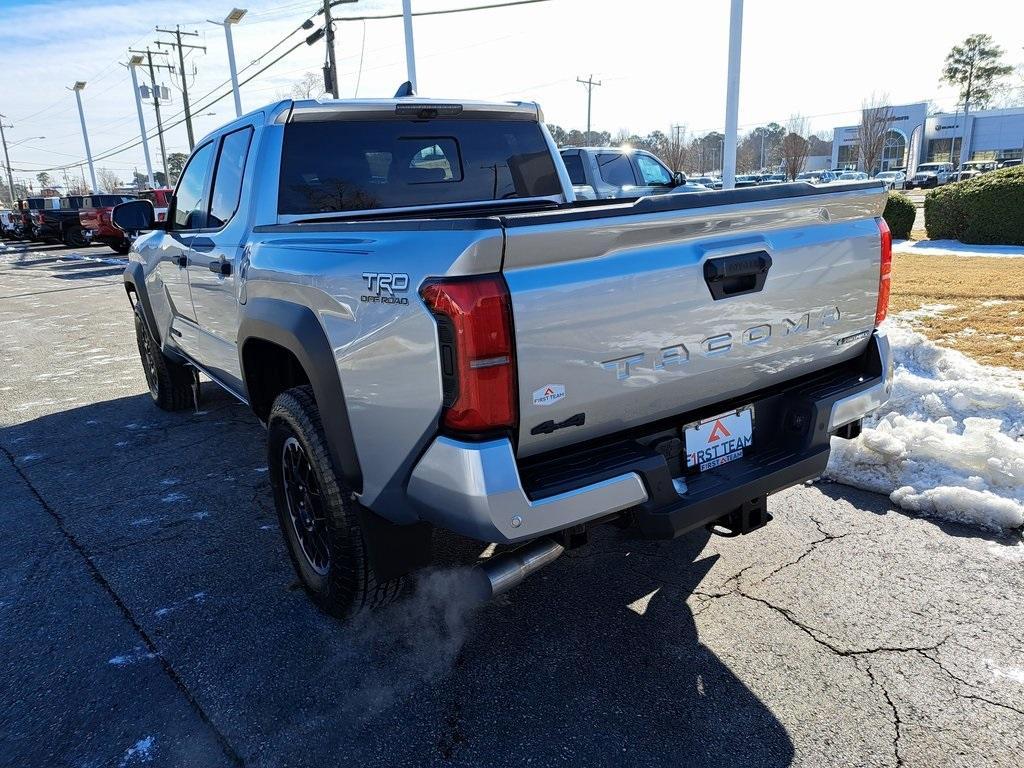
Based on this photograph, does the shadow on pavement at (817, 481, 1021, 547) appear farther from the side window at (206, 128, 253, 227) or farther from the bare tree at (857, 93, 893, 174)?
the bare tree at (857, 93, 893, 174)

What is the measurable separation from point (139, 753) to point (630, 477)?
183cm

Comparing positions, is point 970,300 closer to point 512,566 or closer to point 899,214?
point 899,214

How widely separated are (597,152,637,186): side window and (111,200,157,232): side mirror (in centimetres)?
921

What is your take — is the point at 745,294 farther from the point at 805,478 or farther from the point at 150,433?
the point at 150,433

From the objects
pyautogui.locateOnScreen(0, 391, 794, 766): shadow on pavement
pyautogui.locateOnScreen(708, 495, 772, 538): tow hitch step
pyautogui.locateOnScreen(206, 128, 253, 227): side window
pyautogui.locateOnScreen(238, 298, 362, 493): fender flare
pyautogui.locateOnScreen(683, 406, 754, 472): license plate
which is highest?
pyautogui.locateOnScreen(206, 128, 253, 227): side window

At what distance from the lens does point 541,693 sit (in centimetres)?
251

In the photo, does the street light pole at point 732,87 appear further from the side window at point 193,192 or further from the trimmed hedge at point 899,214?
the side window at point 193,192

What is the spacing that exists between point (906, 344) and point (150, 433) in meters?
6.03

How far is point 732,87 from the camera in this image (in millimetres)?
13547

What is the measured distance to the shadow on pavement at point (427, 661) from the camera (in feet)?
7.52

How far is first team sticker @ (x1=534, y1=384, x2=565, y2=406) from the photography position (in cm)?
203

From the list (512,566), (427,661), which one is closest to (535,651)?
(427,661)

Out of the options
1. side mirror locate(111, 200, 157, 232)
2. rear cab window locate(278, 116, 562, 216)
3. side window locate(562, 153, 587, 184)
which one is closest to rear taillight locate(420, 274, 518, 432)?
rear cab window locate(278, 116, 562, 216)

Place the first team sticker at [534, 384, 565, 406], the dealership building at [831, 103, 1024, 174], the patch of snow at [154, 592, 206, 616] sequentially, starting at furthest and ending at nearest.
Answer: the dealership building at [831, 103, 1024, 174] → the patch of snow at [154, 592, 206, 616] → the first team sticker at [534, 384, 565, 406]
